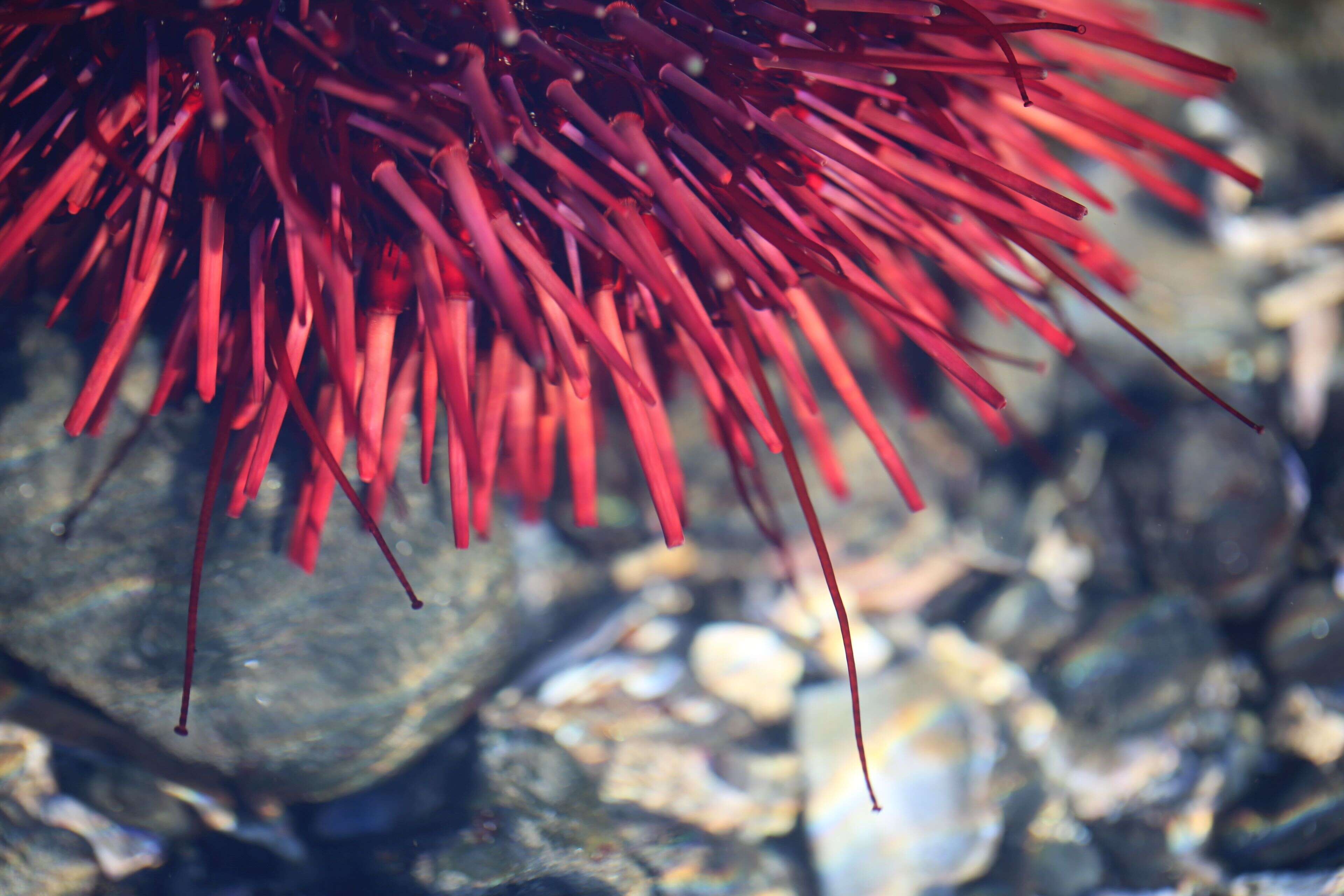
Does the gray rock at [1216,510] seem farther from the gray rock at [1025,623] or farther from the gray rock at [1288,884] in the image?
the gray rock at [1288,884]

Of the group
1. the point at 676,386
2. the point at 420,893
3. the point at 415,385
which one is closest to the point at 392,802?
the point at 420,893

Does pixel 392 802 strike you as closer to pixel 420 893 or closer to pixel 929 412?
pixel 420 893

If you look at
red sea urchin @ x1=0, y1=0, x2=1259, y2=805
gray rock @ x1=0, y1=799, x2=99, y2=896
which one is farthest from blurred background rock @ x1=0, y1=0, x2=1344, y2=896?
red sea urchin @ x1=0, y1=0, x2=1259, y2=805

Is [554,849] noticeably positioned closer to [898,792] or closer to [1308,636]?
[898,792]

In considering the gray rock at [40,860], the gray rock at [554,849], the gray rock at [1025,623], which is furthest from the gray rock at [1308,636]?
the gray rock at [40,860]

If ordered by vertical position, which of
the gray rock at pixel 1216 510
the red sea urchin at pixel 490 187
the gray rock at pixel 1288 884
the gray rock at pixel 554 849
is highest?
the red sea urchin at pixel 490 187

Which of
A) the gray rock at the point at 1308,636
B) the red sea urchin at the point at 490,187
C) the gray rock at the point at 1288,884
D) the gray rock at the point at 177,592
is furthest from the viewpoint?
the gray rock at the point at 1308,636
